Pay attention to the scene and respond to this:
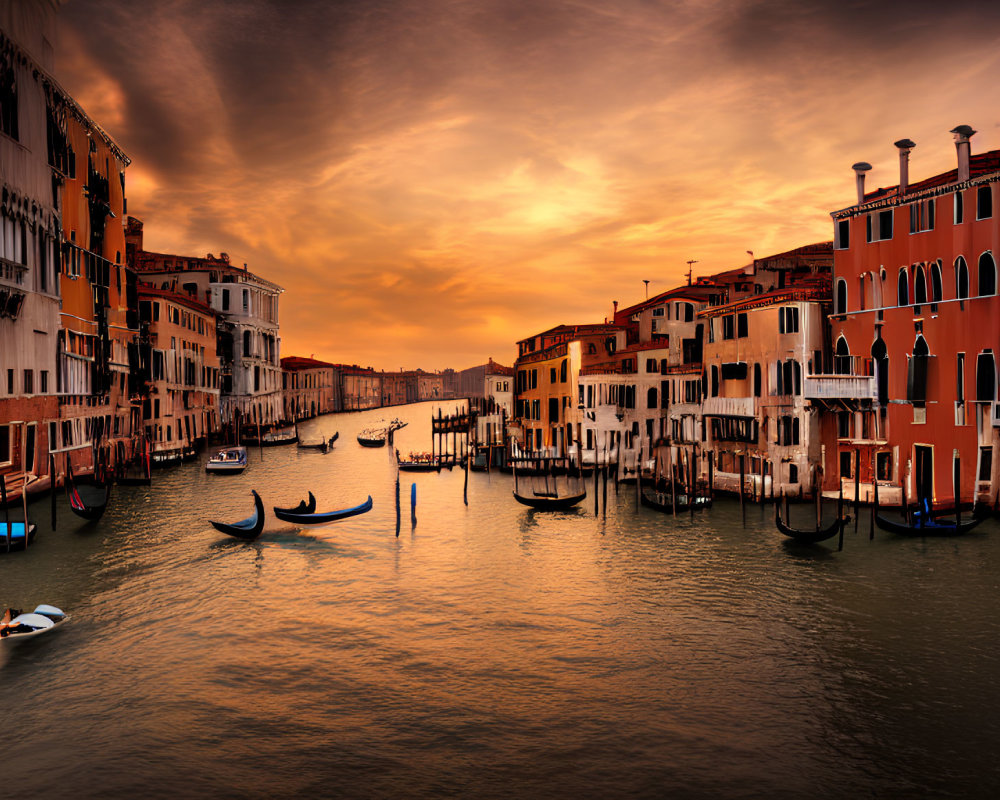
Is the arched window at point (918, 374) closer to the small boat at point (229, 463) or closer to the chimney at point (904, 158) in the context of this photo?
the chimney at point (904, 158)

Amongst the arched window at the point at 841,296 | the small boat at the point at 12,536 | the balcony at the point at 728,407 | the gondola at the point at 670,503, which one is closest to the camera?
the small boat at the point at 12,536

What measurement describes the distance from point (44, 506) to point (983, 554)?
33378 millimetres

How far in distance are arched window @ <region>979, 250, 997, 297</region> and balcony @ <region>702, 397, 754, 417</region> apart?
9453mm

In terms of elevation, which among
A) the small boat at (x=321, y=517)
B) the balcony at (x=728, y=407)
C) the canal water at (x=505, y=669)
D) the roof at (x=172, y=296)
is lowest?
the canal water at (x=505, y=669)

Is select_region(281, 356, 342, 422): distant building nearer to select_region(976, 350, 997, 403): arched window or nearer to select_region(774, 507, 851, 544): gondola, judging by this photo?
select_region(774, 507, 851, 544): gondola

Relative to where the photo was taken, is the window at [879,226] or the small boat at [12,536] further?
the window at [879,226]

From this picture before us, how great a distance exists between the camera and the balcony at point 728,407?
32.6m

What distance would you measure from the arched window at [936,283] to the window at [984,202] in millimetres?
2035

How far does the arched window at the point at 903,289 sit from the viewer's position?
1112 inches

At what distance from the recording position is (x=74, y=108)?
116 feet

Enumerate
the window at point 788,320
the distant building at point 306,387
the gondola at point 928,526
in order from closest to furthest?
1. the gondola at point 928,526
2. the window at point 788,320
3. the distant building at point 306,387

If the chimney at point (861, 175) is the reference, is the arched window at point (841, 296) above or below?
below

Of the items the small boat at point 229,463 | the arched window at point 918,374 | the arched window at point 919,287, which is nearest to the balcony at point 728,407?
the arched window at point 918,374

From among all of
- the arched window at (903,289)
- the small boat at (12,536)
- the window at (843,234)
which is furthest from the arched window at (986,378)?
the small boat at (12,536)
